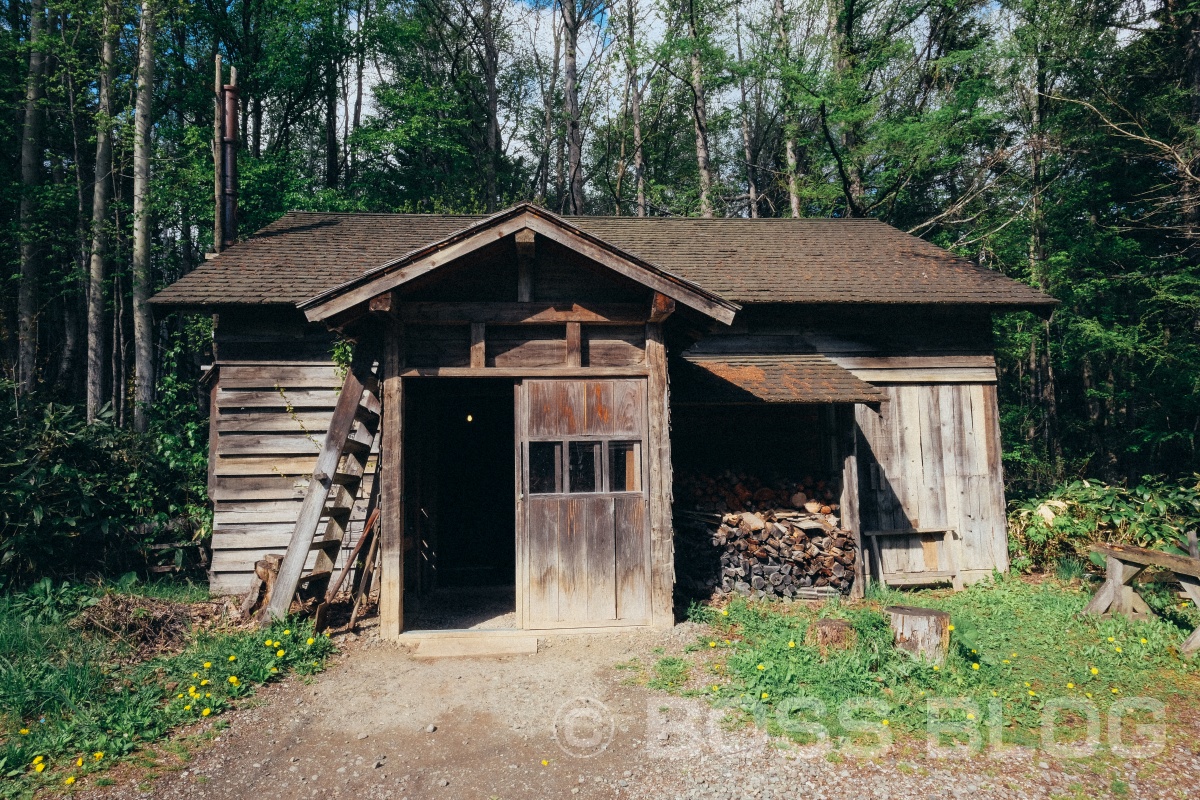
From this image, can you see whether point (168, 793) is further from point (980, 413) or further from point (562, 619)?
point (980, 413)

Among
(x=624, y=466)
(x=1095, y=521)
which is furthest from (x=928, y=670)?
(x=1095, y=521)

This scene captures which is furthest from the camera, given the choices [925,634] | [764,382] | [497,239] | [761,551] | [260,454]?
[260,454]

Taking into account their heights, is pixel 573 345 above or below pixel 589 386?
above

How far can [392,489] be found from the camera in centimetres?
648

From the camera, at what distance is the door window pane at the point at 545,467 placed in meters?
6.74

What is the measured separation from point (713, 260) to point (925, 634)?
21.8 ft

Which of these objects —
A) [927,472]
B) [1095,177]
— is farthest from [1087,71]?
[927,472]

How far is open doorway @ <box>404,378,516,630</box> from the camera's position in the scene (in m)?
8.59

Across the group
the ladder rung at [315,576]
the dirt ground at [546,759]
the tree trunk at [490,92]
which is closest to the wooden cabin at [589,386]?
the ladder rung at [315,576]

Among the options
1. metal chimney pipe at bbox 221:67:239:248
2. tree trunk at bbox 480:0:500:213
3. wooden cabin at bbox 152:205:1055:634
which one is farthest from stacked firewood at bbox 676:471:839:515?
tree trunk at bbox 480:0:500:213

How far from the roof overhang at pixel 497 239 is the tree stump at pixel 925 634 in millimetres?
3219

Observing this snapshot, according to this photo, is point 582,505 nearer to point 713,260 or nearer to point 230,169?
point 713,260

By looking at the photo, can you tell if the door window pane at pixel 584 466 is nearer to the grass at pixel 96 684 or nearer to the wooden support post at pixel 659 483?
the wooden support post at pixel 659 483

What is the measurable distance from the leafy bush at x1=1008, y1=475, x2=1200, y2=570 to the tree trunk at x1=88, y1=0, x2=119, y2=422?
1723 centimetres
